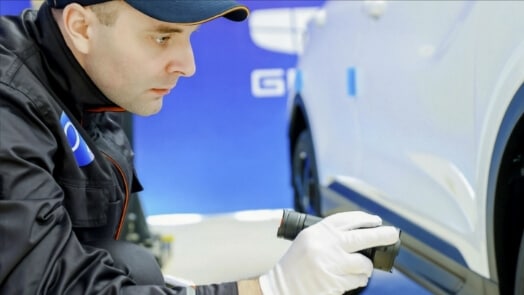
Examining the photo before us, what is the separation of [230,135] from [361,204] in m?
1.89

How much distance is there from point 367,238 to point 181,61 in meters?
0.46

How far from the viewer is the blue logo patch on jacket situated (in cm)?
113

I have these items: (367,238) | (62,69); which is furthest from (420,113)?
(62,69)

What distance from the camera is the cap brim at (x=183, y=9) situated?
1.11m

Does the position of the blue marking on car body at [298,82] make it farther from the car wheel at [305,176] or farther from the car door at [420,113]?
the car door at [420,113]

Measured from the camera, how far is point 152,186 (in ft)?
12.3

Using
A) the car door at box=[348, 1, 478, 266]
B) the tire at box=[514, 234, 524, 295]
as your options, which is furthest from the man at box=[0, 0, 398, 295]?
the car door at box=[348, 1, 478, 266]

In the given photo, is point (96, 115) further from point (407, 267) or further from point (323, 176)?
point (323, 176)

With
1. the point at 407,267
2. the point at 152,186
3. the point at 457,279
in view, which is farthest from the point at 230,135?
the point at 457,279

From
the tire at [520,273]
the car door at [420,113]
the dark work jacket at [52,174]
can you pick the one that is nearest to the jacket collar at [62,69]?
the dark work jacket at [52,174]

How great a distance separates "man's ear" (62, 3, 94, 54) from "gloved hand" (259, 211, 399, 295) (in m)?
0.51

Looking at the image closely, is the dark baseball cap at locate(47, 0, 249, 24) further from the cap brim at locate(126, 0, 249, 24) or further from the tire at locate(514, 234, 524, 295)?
the tire at locate(514, 234, 524, 295)

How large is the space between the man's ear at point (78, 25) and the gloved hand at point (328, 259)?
1.68 feet

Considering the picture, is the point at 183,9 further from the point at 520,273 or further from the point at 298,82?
the point at 298,82
